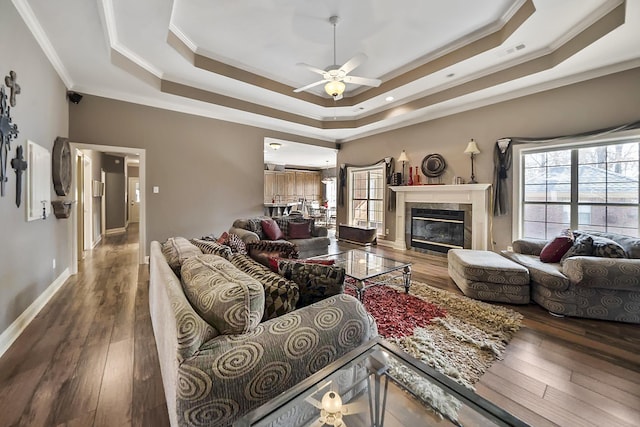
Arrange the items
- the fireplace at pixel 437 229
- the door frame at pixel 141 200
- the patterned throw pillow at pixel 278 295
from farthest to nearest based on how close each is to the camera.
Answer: the fireplace at pixel 437 229, the door frame at pixel 141 200, the patterned throw pillow at pixel 278 295

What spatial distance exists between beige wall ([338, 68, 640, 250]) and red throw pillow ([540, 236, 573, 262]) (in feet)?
4.13

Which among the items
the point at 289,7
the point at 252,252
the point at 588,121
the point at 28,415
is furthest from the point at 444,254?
the point at 28,415

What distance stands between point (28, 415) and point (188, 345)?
138 cm

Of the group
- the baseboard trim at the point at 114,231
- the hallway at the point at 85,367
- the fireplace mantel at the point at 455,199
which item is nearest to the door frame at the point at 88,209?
the baseboard trim at the point at 114,231

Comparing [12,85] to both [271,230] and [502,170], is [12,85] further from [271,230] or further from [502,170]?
[502,170]

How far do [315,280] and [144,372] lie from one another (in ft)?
4.62

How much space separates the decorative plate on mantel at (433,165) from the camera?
5.19 meters

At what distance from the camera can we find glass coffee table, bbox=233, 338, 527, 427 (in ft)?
3.14

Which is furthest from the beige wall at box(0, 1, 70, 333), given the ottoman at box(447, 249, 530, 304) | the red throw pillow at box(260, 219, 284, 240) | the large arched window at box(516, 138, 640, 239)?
the large arched window at box(516, 138, 640, 239)

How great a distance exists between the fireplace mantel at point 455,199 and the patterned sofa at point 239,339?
Result: 406 centimetres

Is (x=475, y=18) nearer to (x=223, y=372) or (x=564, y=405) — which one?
(x=564, y=405)

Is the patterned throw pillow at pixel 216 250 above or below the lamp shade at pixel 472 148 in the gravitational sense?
below

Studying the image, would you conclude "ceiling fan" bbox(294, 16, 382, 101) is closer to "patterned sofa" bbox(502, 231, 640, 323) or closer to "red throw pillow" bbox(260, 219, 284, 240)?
"red throw pillow" bbox(260, 219, 284, 240)

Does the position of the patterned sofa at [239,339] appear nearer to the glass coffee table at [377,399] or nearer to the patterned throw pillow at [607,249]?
the glass coffee table at [377,399]
